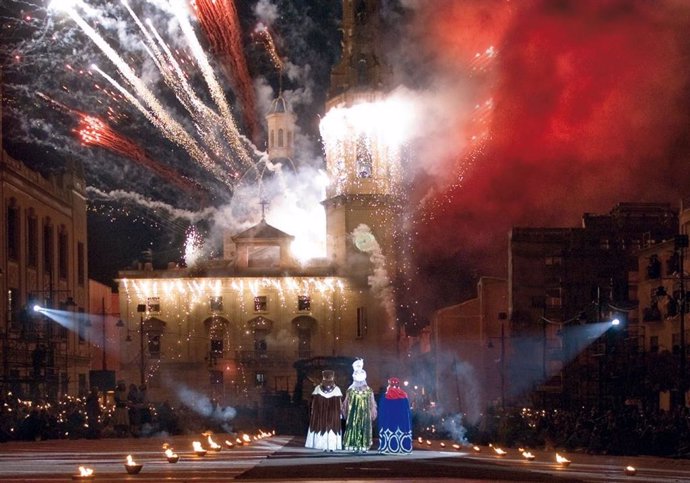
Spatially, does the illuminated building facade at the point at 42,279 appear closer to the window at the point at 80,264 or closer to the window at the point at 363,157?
the window at the point at 80,264

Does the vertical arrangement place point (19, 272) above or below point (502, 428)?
above

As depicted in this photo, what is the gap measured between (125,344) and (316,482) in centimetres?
8331

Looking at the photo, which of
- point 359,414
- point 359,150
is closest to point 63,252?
point 359,150

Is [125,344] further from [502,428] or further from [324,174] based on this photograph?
[502,428]

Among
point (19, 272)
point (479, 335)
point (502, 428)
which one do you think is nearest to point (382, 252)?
point (479, 335)

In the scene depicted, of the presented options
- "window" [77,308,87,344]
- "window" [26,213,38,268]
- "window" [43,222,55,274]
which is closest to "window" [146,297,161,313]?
"window" [77,308,87,344]

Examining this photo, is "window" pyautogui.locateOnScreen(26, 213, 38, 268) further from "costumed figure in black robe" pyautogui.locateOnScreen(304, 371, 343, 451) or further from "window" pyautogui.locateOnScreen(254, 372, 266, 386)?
"window" pyautogui.locateOnScreen(254, 372, 266, 386)

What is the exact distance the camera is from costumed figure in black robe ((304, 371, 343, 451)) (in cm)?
2830

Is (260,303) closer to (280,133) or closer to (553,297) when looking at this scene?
(280,133)

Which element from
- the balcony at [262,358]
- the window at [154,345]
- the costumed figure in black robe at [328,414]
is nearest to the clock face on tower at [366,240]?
the balcony at [262,358]

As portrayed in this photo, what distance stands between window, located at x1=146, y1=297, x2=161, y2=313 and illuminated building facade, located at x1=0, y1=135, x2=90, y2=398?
31943mm

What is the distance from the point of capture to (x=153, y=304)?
105 m

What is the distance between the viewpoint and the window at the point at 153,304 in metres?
105

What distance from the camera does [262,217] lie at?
106375 mm
